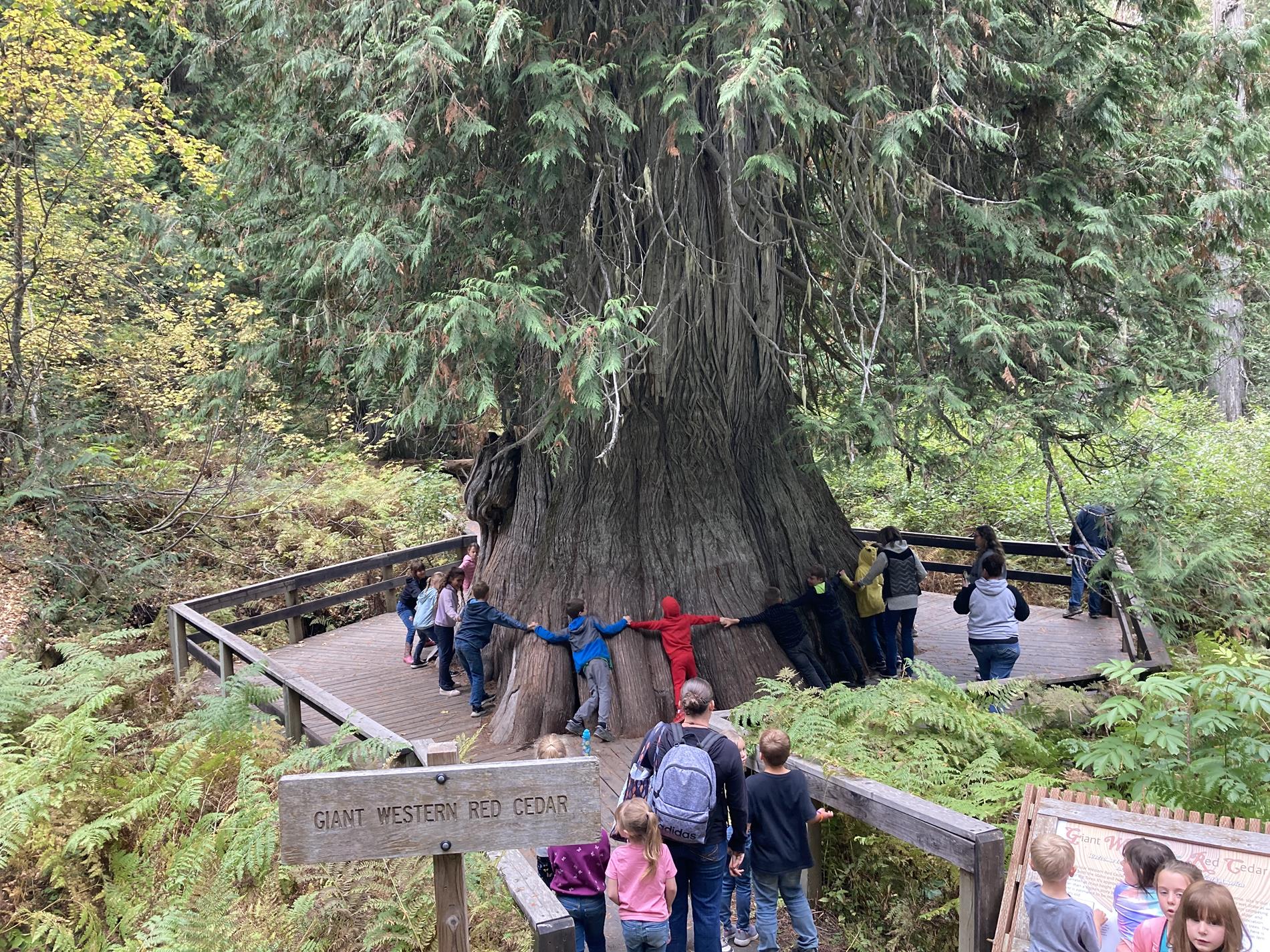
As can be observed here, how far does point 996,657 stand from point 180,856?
20.7ft

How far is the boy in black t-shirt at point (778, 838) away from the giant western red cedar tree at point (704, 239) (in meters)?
2.95

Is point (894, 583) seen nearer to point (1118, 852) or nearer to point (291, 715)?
point (1118, 852)

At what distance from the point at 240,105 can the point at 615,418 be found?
697 cm

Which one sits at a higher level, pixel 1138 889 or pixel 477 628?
pixel 477 628

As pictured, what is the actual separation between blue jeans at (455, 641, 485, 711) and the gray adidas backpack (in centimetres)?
461

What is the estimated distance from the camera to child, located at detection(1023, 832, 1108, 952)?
10.7ft

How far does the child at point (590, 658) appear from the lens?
782 cm

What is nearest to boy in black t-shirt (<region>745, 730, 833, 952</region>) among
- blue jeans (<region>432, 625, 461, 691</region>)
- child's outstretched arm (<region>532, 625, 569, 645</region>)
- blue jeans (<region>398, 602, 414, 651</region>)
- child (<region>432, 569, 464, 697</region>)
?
child's outstretched arm (<region>532, 625, 569, 645</region>)

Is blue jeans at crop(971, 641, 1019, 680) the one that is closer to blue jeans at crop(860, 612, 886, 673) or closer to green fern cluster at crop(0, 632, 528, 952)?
blue jeans at crop(860, 612, 886, 673)

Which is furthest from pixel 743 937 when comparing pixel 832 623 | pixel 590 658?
pixel 832 623

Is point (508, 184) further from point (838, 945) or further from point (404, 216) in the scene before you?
point (838, 945)

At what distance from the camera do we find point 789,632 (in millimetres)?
8391

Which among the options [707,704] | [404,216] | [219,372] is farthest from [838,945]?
[219,372]

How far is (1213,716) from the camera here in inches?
162
